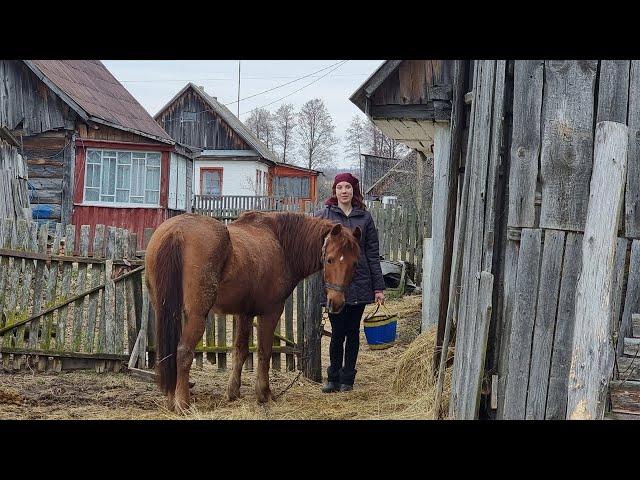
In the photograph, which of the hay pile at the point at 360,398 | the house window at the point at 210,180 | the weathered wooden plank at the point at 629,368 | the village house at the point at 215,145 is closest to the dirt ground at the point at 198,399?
the hay pile at the point at 360,398

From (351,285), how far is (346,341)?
0.54m

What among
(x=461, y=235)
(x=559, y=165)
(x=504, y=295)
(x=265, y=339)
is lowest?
(x=265, y=339)

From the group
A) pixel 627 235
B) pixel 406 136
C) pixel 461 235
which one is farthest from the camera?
pixel 406 136

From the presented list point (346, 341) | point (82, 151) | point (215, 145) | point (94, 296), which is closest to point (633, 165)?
point (346, 341)

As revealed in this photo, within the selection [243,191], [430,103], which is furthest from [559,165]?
[243,191]

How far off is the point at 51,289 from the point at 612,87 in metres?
5.59

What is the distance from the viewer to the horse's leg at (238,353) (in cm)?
616

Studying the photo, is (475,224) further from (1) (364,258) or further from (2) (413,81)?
(2) (413,81)

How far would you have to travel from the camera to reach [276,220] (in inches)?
251

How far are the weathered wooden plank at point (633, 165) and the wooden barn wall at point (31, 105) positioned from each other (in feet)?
54.4

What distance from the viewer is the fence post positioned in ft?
23.6

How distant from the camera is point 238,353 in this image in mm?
6332

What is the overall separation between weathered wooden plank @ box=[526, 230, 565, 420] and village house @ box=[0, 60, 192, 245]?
51.0 ft
